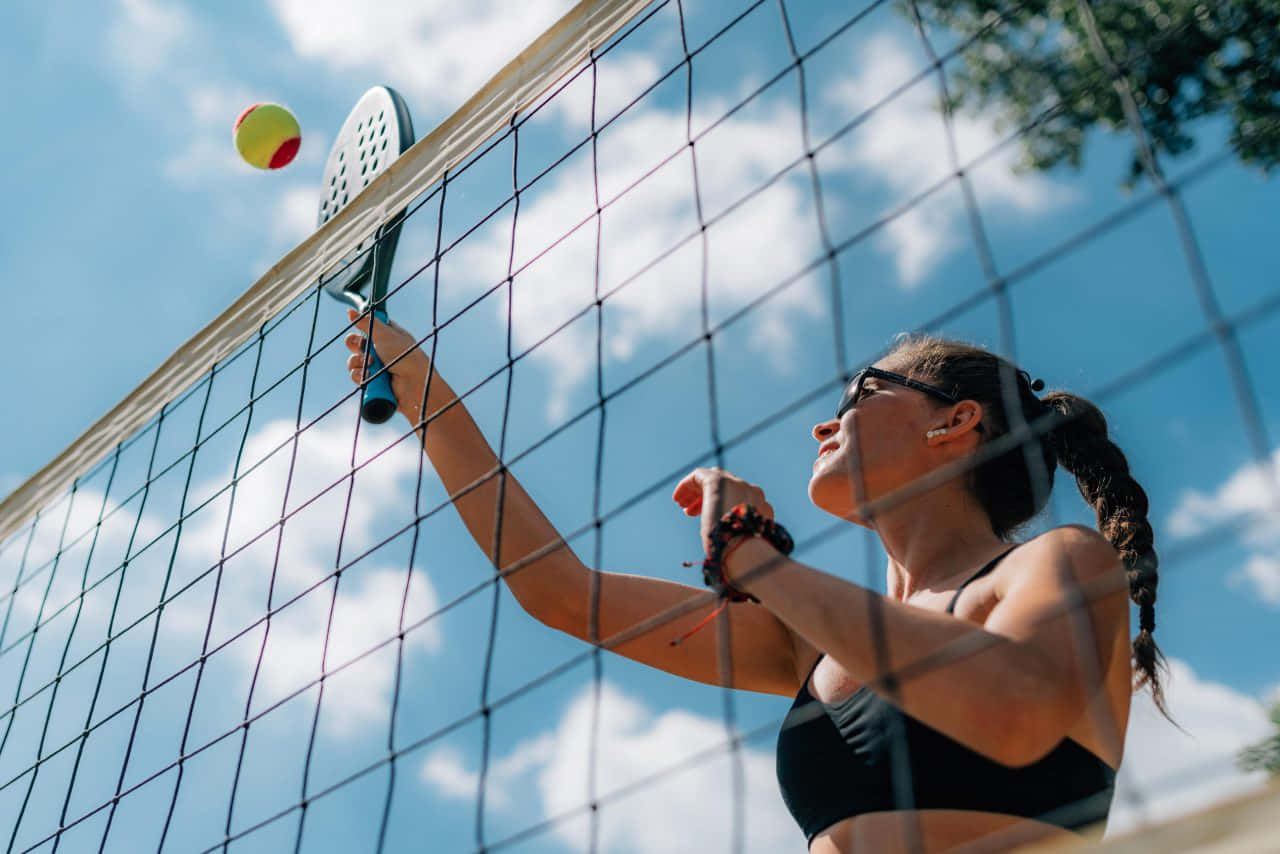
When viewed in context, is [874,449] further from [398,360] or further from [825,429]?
[398,360]

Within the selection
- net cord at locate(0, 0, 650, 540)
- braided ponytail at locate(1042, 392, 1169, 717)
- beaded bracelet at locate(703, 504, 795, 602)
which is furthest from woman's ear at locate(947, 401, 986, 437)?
net cord at locate(0, 0, 650, 540)

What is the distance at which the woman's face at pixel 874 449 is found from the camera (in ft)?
6.95

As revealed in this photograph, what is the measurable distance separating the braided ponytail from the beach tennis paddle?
135cm

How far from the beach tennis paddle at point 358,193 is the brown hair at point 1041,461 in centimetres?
114

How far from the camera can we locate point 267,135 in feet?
12.8

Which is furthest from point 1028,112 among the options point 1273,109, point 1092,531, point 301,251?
point 1092,531

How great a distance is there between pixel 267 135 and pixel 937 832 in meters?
2.93

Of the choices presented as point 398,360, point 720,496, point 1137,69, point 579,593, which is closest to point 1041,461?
point 720,496

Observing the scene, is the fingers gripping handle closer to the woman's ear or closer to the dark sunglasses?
the dark sunglasses

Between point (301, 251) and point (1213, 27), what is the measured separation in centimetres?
398

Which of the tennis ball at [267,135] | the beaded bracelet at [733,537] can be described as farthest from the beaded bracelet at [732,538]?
the tennis ball at [267,135]

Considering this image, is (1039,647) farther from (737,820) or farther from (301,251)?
(301,251)

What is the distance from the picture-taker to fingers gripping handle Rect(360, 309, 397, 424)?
9.39ft

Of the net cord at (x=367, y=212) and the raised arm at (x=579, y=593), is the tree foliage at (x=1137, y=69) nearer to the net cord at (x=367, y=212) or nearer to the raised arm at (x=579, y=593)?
the net cord at (x=367, y=212)
